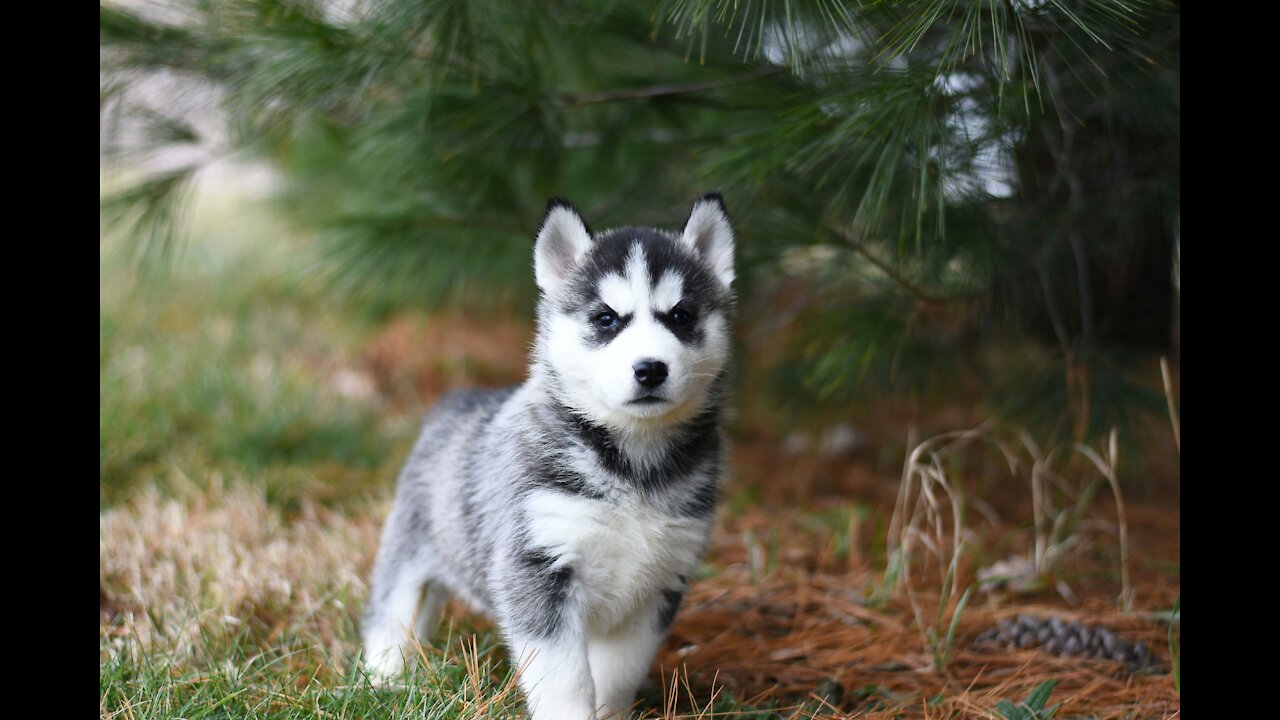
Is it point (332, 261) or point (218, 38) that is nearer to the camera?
point (218, 38)

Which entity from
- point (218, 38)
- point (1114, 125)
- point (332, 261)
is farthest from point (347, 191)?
point (1114, 125)

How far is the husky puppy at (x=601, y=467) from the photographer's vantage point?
101 inches

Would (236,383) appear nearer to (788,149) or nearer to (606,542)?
(606,542)

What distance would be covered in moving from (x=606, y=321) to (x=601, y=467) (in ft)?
1.29

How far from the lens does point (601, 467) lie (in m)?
2.70

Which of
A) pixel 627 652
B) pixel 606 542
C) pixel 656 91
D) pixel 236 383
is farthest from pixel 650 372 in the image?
pixel 236 383

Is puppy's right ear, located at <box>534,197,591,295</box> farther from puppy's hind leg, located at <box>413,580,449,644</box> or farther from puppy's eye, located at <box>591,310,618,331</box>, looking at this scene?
puppy's hind leg, located at <box>413,580,449,644</box>

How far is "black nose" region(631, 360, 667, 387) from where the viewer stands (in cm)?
248

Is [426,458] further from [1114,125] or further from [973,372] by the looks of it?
[1114,125]

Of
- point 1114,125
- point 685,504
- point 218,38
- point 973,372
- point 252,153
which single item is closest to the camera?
point 685,504

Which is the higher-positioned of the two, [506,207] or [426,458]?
[506,207]

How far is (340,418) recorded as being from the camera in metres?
5.00

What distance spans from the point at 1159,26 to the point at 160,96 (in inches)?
137

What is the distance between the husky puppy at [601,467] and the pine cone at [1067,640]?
1.27 metres
